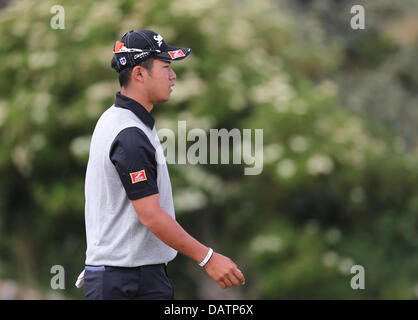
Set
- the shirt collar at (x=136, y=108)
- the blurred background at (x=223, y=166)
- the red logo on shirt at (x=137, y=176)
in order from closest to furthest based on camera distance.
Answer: the red logo on shirt at (x=137, y=176) → the shirt collar at (x=136, y=108) → the blurred background at (x=223, y=166)

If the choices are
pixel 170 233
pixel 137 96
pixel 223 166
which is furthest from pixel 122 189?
pixel 223 166

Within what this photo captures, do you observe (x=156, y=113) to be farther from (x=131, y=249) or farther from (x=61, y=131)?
(x=131, y=249)

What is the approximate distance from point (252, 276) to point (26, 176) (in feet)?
11.2

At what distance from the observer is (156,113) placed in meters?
9.15

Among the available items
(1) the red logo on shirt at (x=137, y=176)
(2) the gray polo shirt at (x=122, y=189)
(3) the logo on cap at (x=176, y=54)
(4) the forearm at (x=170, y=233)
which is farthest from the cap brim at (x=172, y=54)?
(4) the forearm at (x=170, y=233)

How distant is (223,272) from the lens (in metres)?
2.49

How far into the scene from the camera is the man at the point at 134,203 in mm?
2480

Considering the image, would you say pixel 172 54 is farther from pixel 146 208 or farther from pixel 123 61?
pixel 146 208

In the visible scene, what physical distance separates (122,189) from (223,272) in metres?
0.47

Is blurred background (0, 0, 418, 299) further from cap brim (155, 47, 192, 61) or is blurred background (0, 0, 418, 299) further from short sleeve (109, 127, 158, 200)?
short sleeve (109, 127, 158, 200)

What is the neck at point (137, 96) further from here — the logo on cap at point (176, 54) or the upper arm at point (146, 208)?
the upper arm at point (146, 208)

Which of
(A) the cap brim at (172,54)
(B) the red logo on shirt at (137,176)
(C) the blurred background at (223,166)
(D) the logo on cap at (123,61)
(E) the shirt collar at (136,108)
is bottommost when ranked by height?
(B) the red logo on shirt at (137,176)

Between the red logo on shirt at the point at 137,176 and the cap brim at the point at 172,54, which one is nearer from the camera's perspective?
the red logo on shirt at the point at 137,176

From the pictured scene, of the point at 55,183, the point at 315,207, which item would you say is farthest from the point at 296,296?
the point at 55,183
